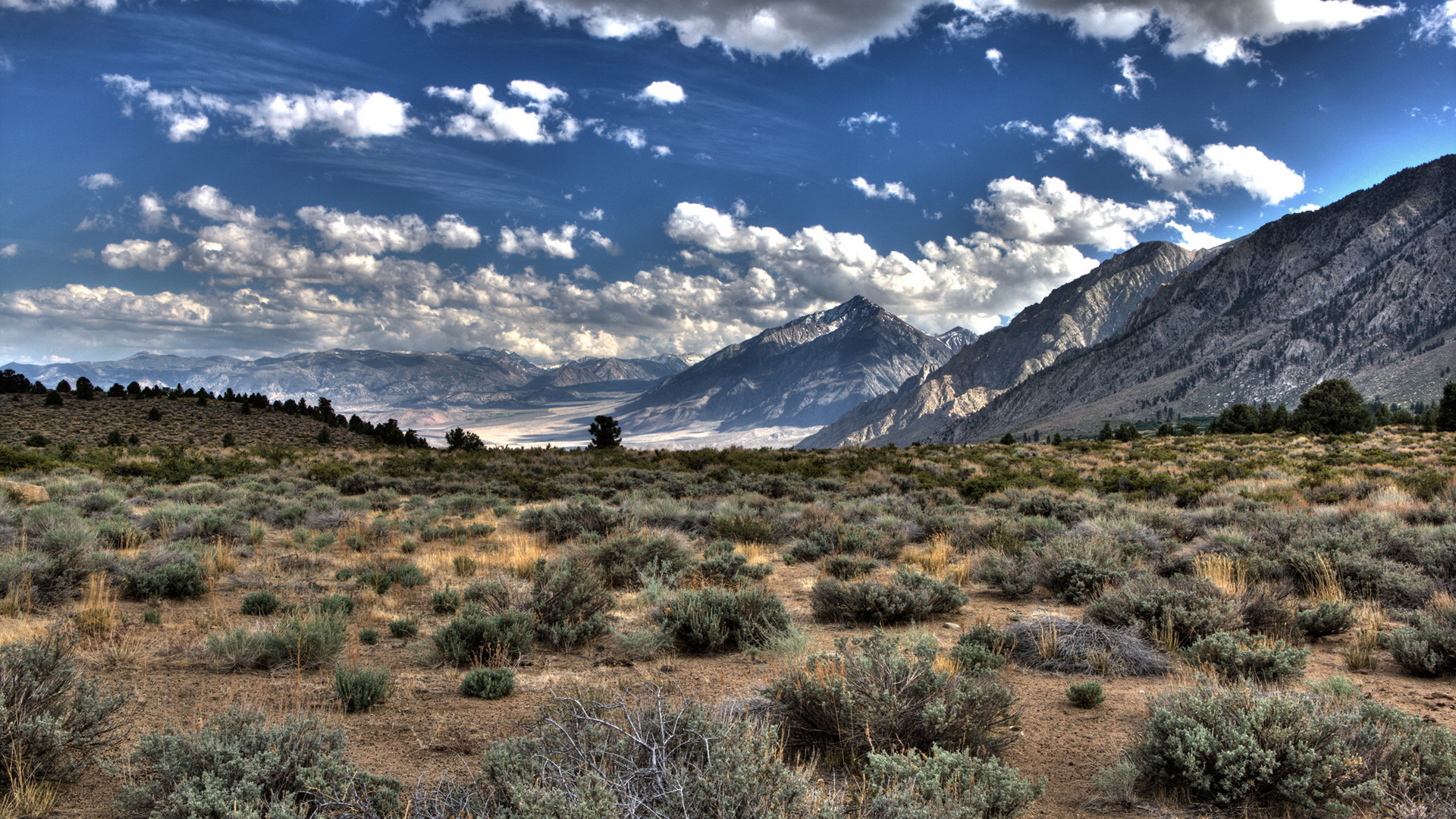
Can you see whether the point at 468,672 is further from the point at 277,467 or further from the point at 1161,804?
the point at 277,467

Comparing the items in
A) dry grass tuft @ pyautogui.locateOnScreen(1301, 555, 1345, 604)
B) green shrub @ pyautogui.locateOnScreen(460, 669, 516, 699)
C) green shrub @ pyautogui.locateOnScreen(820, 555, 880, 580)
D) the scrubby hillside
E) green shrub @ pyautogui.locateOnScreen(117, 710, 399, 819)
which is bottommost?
green shrub @ pyautogui.locateOnScreen(820, 555, 880, 580)

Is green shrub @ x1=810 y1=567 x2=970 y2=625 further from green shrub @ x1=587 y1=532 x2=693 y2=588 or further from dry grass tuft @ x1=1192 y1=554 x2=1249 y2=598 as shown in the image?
dry grass tuft @ x1=1192 y1=554 x2=1249 y2=598

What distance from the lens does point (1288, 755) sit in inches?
154

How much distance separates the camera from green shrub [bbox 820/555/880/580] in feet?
35.4

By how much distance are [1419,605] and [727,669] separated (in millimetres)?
8431

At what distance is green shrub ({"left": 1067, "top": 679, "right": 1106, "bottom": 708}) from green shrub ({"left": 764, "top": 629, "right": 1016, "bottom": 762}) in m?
1.14

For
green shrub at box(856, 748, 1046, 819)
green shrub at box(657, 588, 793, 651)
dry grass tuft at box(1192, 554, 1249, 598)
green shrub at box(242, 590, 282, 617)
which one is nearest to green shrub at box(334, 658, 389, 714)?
green shrub at box(657, 588, 793, 651)

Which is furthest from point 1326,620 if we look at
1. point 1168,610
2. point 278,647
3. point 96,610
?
point 96,610

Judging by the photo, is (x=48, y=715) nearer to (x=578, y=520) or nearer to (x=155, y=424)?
(x=578, y=520)

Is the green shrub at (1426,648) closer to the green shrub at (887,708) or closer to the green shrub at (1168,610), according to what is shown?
the green shrub at (1168,610)

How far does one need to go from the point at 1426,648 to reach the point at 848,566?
260 inches

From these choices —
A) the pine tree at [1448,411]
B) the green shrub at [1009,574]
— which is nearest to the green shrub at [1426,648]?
the green shrub at [1009,574]

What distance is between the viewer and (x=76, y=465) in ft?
69.0

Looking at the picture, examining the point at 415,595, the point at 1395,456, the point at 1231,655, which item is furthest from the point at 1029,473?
the point at 415,595
